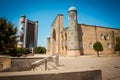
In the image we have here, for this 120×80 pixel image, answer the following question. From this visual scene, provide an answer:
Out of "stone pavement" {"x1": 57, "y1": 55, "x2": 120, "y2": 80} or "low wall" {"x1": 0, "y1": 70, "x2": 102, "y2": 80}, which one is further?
"stone pavement" {"x1": 57, "y1": 55, "x2": 120, "y2": 80}

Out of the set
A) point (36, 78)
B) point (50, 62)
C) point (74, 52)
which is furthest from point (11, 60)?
point (74, 52)

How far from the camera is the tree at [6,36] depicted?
17062 millimetres

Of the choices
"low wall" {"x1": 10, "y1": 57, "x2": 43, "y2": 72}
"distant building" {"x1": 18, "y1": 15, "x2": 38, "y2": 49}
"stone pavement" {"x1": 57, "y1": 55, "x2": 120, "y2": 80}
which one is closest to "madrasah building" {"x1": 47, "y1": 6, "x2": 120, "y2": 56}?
"stone pavement" {"x1": 57, "y1": 55, "x2": 120, "y2": 80}

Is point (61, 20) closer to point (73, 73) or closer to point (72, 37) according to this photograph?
point (72, 37)

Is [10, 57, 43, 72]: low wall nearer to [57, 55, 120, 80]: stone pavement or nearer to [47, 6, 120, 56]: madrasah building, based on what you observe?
[57, 55, 120, 80]: stone pavement

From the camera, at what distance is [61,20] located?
106 feet

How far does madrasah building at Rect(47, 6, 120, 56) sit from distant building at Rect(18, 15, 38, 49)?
38491 mm

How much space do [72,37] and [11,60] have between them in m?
15.0

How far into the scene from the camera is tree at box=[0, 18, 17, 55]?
Result: 17062mm

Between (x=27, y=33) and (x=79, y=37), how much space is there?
51.9 metres

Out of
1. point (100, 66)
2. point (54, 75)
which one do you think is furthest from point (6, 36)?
point (54, 75)

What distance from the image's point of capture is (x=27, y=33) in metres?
71.8

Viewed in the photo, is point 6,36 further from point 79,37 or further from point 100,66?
point 79,37

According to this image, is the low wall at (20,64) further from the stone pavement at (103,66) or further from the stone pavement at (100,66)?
the stone pavement at (103,66)
